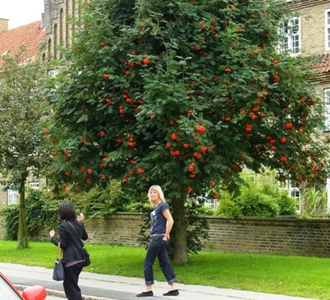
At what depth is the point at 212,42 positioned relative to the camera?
17.2 metres

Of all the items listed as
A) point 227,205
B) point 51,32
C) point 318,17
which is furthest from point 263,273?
point 51,32

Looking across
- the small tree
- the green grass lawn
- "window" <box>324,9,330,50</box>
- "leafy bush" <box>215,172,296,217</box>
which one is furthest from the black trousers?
"window" <box>324,9,330,50</box>

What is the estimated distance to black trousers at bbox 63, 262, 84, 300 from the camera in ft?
35.4

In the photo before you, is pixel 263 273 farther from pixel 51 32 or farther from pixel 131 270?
pixel 51 32

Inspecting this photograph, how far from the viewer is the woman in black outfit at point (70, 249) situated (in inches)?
426

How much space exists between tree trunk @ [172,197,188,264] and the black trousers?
787 cm

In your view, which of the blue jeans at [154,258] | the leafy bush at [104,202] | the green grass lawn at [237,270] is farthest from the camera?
the leafy bush at [104,202]

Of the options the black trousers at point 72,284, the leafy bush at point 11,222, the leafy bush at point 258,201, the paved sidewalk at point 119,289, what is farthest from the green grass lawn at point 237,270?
the leafy bush at point 11,222

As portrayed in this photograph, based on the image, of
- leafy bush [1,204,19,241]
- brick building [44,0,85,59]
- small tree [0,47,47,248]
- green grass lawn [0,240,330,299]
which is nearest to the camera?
green grass lawn [0,240,330,299]

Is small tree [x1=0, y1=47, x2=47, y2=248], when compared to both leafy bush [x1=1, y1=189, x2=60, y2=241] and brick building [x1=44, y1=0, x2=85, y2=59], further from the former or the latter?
brick building [x1=44, y1=0, x2=85, y2=59]

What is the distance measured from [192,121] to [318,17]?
59.8ft

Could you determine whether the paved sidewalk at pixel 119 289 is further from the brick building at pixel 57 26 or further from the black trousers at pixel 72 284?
the brick building at pixel 57 26

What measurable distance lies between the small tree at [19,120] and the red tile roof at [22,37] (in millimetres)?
20528

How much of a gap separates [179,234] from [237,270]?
2094mm
